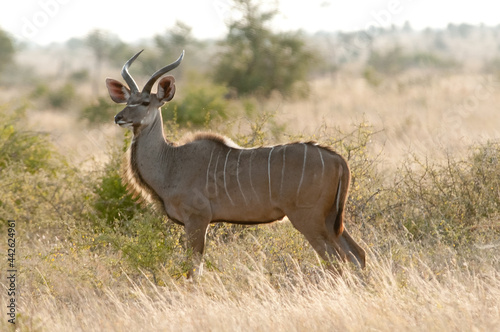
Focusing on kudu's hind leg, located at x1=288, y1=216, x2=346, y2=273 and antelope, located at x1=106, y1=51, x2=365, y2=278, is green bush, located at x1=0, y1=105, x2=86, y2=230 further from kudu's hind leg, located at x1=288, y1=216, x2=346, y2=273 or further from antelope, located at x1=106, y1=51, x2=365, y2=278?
kudu's hind leg, located at x1=288, y1=216, x2=346, y2=273

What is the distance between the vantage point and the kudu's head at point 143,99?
5.62 metres

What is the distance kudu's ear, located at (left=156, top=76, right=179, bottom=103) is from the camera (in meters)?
5.74

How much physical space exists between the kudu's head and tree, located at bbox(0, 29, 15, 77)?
2897cm

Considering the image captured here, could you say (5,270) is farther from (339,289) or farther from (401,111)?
(401,111)

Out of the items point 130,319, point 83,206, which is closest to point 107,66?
point 83,206

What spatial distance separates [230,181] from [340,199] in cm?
85

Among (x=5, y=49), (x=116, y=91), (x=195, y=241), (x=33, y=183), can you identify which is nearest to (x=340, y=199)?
(x=195, y=241)

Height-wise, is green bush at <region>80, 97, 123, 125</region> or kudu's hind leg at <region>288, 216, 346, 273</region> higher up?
green bush at <region>80, 97, 123, 125</region>

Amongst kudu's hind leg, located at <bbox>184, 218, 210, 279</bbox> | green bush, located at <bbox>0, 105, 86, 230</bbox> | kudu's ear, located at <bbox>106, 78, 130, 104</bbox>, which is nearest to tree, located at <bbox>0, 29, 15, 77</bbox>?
green bush, located at <bbox>0, 105, 86, 230</bbox>

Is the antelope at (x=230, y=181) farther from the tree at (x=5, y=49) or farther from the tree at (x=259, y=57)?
the tree at (x=5, y=49)

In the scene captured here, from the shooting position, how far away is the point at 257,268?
16.8 feet

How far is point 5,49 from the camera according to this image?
32.5 meters

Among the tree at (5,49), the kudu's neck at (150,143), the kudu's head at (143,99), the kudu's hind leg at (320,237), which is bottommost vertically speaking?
the kudu's hind leg at (320,237)

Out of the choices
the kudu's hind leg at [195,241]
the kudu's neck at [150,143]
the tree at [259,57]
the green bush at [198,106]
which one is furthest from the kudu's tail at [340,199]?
the tree at [259,57]
